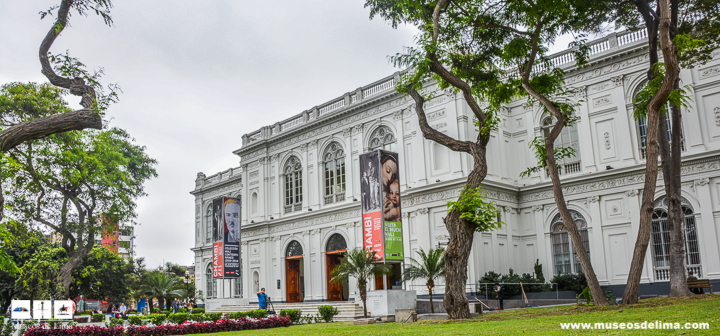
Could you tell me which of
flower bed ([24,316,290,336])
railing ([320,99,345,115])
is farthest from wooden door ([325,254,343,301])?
flower bed ([24,316,290,336])

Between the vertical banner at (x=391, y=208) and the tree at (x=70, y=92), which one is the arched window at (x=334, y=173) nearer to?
the vertical banner at (x=391, y=208)

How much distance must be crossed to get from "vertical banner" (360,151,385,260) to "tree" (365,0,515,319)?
7.25 m

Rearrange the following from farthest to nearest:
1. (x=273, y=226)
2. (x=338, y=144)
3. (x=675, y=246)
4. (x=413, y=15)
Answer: (x=273, y=226)
(x=338, y=144)
(x=675, y=246)
(x=413, y=15)

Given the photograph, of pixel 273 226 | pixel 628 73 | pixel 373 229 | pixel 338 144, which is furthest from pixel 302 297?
pixel 628 73

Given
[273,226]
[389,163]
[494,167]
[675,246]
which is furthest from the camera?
[273,226]

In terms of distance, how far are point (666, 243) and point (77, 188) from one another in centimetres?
2475

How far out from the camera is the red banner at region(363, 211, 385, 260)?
2112 centimetres

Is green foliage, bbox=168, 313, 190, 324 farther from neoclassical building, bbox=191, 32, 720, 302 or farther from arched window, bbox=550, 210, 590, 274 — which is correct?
arched window, bbox=550, 210, 590, 274

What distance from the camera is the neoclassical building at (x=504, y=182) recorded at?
21.0m

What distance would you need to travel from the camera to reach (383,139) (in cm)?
2858

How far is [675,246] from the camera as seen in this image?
15797 millimetres

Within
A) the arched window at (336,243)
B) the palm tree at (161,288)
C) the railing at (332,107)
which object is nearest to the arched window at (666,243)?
the arched window at (336,243)

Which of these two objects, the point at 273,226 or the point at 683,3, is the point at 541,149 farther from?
the point at 273,226

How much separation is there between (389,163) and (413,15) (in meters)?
9.73
